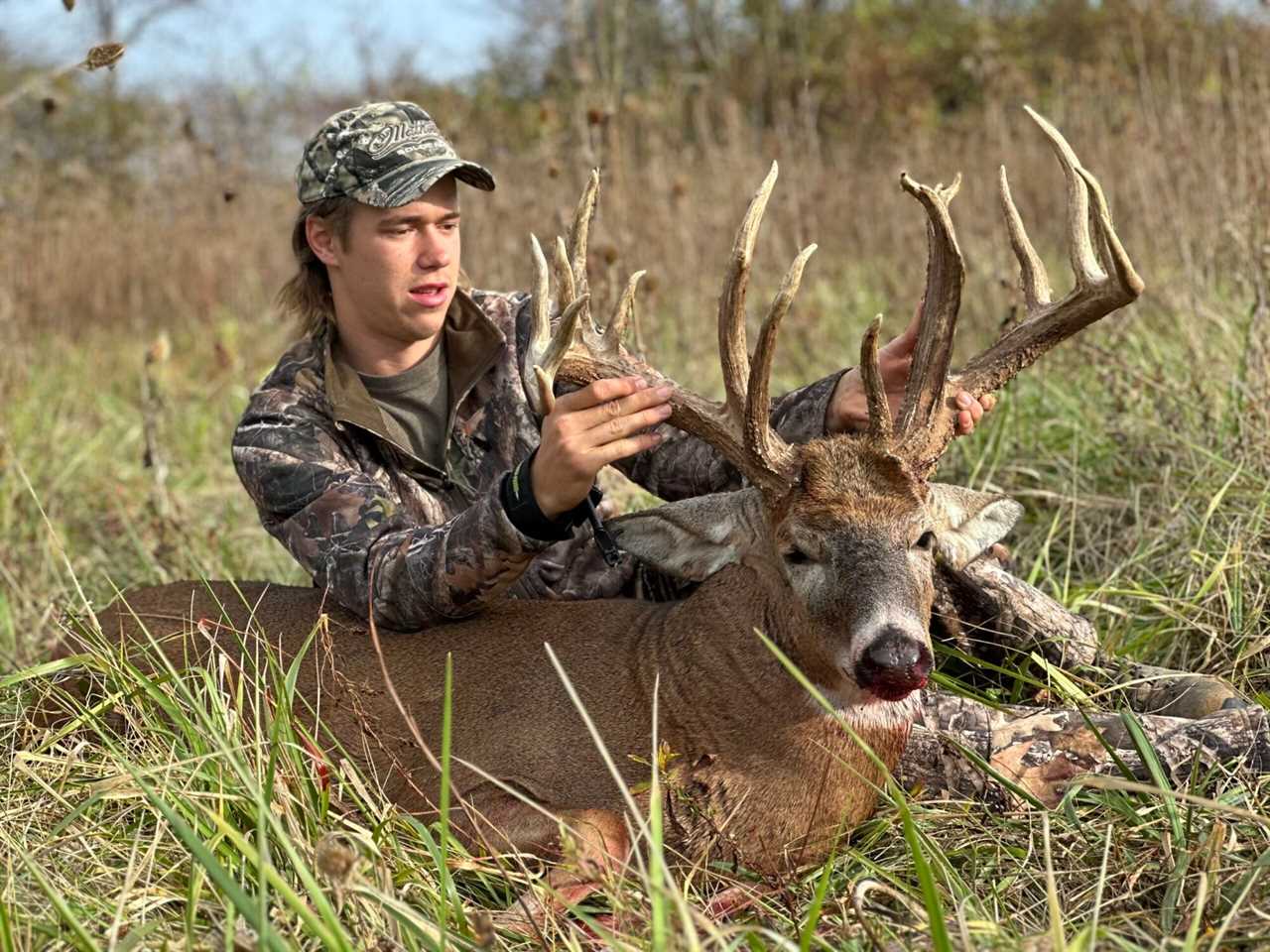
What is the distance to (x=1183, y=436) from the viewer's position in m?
4.57

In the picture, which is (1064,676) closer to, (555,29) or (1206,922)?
(1206,922)

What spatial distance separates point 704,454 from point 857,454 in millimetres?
908

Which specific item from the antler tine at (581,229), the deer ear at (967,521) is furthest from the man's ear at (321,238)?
the deer ear at (967,521)

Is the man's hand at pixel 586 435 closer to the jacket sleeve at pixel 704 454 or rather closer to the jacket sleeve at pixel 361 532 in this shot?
the jacket sleeve at pixel 361 532

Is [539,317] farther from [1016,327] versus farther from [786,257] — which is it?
[786,257]

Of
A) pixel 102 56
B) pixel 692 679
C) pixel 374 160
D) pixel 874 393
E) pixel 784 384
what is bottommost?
pixel 784 384

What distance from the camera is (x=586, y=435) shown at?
280 centimetres

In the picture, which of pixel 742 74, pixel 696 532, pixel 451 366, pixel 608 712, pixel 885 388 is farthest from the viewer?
pixel 742 74

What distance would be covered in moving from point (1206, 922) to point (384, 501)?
6.60 ft

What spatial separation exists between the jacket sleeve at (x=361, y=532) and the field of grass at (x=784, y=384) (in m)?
0.36

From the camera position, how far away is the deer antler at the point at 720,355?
2852mm

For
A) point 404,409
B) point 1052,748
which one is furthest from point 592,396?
point 1052,748

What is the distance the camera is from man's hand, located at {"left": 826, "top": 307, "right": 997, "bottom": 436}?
3297mm

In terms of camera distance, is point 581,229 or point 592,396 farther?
point 581,229
